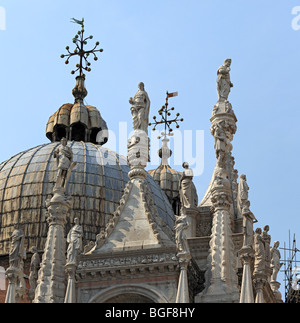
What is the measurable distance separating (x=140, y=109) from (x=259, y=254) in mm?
7735

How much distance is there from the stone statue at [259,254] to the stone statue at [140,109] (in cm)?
634

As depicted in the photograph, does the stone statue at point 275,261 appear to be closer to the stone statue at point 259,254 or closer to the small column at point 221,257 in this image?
the stone statue at point 259,254

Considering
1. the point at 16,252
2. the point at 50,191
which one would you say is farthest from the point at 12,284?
the point at 50,191

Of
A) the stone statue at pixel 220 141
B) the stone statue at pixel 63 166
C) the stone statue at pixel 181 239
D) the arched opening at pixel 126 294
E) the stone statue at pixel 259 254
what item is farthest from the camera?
the stone statue at pixel 63 166

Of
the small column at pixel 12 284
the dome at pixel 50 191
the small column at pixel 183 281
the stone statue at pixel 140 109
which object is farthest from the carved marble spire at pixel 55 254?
the dome at pixel 50 191

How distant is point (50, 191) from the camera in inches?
2331

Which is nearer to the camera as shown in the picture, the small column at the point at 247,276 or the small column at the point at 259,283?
the small column at the point at 247,276

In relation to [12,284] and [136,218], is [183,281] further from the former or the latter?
[12,284]

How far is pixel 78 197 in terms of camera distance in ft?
195

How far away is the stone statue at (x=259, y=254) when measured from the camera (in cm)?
4025
